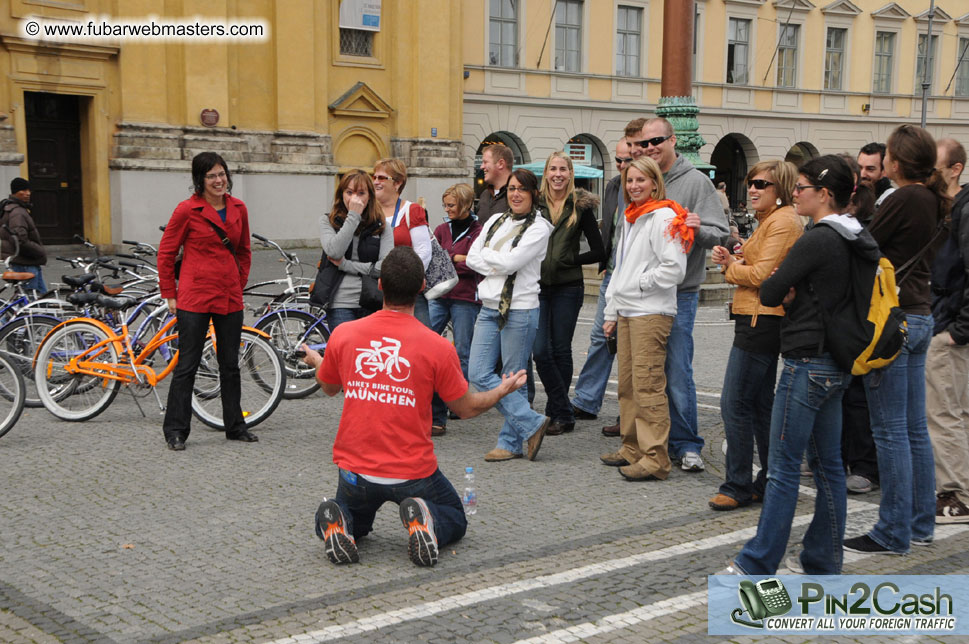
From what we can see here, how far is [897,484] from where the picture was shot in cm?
505

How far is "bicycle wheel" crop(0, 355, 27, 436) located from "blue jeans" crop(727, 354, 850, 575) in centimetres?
511

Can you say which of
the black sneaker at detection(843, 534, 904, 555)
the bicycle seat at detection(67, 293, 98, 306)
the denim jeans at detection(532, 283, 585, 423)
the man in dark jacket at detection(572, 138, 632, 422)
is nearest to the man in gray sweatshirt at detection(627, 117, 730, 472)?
the man in dark jacket at detection(572, 138, 632, 422)

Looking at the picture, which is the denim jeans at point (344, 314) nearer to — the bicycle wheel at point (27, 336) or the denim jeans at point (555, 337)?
the denim jeans at point (555, 337)

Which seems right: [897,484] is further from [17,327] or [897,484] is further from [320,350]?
[17,327]

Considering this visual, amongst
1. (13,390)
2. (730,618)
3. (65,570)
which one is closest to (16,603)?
(65,570)

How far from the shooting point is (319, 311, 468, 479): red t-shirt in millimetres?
4863

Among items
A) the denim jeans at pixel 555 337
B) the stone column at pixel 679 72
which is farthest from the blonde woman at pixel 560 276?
the stone column at pixel 679 72

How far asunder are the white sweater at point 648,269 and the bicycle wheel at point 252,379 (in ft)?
9.42

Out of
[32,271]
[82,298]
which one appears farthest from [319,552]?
[32,271]

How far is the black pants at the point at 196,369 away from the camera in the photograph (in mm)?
7215

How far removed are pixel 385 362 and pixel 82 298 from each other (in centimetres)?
473

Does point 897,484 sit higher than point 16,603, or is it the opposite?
point 897,484

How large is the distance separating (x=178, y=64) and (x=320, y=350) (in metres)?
19.5

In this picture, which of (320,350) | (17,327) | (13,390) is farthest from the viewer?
(320,350)
